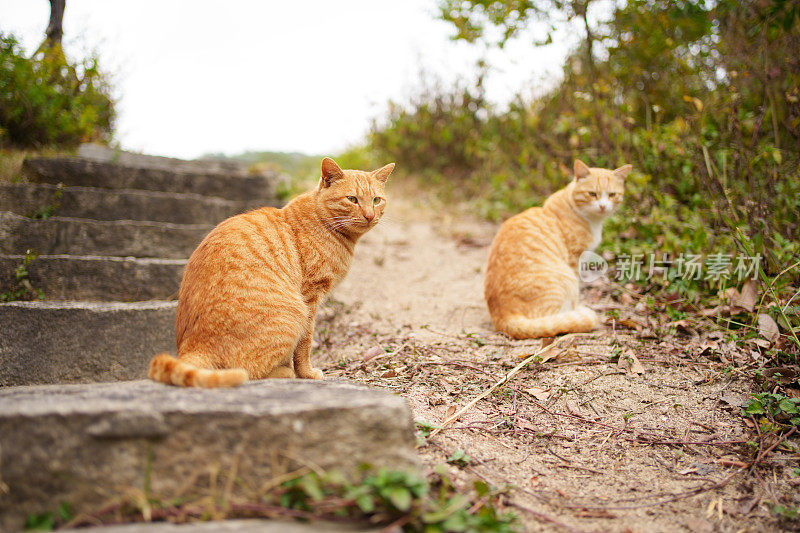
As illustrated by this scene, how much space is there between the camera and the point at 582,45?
240 inches

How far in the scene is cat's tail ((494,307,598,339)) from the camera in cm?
322

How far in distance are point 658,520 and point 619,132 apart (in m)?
4.03

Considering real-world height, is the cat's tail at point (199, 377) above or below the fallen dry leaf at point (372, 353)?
above

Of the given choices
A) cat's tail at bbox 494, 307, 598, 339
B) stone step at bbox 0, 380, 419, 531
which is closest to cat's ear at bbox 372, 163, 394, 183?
cat's tail at bbox 494, 307, 598, 339

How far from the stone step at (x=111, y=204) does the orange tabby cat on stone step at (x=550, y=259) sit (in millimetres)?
2600

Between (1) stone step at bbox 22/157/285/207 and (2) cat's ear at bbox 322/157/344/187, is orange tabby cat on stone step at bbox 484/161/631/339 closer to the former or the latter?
(2) cat's ear at bbox 322/157/344/187

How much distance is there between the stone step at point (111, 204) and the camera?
3631 millimetres

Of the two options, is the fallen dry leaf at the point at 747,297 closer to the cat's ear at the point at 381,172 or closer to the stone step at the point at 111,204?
the cat's ear at the point at 381,172

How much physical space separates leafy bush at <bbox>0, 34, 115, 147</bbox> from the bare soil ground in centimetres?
308

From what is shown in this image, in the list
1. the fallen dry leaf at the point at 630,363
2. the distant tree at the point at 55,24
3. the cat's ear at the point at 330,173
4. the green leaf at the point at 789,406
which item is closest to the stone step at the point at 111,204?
the distant tree at the point at 55,24

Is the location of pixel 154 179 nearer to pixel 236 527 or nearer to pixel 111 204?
pixel 111 204

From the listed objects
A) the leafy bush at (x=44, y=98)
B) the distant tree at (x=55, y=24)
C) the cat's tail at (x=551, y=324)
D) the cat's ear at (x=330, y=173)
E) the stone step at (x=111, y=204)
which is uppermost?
the distant tree at (x=55, y=24)

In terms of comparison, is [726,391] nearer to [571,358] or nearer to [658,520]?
[571,358]

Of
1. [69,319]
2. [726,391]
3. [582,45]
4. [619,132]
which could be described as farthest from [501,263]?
[582,45]
